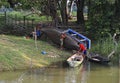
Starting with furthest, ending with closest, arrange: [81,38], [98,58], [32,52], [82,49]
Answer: [81,38] → [82,49] → [98,58] → [32,52]

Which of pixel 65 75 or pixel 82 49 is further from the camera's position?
pixel 82 49

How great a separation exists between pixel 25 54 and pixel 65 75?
3.52 metres

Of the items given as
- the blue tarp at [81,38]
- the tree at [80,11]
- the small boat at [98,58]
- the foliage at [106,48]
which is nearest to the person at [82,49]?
the small boat at [98,58]

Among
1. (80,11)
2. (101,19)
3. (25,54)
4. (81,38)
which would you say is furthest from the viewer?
(80,11)

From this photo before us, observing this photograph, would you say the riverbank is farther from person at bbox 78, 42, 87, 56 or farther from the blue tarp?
person at bbox 78, 42, 87, 56

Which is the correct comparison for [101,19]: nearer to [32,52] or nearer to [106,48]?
[106,48]

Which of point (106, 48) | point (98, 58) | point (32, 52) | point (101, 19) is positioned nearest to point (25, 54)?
point (32, 52)

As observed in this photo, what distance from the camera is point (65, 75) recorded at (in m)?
20.0

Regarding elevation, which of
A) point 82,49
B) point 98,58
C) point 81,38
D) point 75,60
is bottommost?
point 98,58

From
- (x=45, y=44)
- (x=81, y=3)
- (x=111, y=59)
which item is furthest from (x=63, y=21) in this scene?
(x=111, y=59)

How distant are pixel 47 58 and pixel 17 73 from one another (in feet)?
10.9

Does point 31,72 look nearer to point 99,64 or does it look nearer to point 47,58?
point 47,58

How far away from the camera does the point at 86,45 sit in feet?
84.5

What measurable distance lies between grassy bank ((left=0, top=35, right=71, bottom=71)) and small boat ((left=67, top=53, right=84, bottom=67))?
84 centimetres
